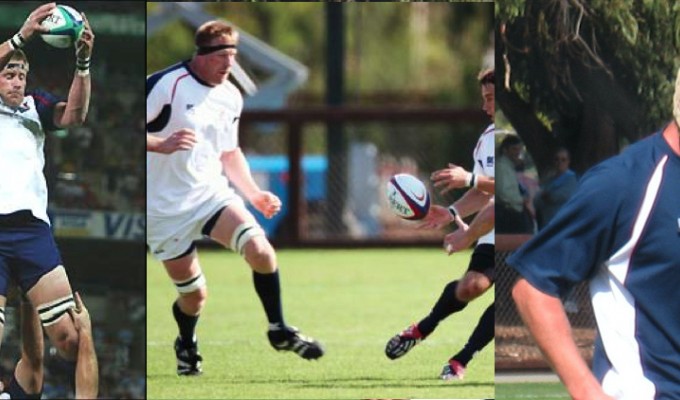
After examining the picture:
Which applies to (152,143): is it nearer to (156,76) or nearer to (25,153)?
(156,76)

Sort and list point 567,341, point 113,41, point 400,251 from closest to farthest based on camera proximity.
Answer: point 567,341, point 113,41, point 400,251

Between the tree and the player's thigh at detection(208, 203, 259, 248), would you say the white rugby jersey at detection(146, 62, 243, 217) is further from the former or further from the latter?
the tree

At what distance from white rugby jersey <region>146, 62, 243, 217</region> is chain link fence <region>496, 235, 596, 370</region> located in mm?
1401

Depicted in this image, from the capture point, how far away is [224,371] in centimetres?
761

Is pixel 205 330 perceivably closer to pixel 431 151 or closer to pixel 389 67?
pixel 431 151

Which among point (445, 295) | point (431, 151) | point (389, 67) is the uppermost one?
point (445, 295)

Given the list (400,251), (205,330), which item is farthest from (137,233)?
(400,251)

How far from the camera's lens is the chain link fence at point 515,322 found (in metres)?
7.47

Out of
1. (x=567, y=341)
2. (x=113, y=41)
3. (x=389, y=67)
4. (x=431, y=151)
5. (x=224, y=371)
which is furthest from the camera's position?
(x=389, y=67)

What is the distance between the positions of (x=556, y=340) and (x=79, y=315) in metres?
3.62

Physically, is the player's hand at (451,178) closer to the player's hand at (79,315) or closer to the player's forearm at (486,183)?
the player's forearm at (486,183)

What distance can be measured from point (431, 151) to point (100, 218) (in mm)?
9341

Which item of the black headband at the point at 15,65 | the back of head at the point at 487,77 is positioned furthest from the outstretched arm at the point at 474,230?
the black headband at the point at 15,65

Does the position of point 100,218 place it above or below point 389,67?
above
